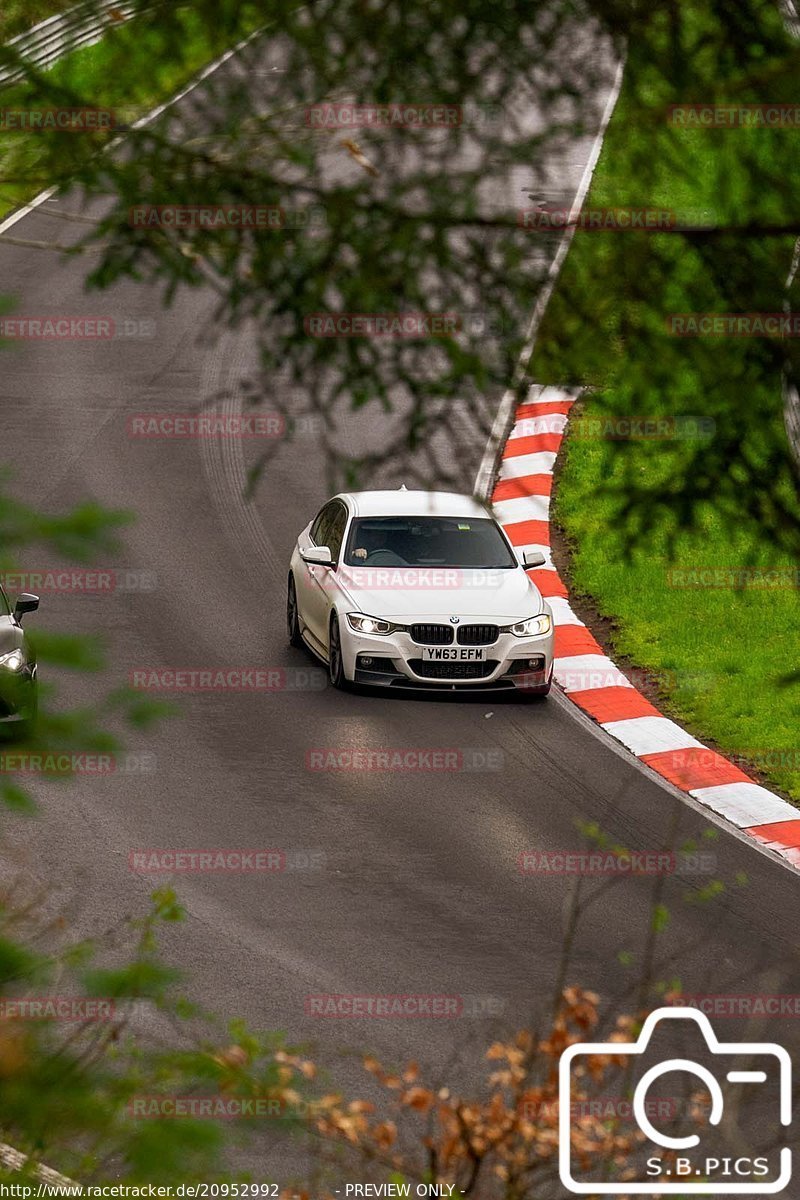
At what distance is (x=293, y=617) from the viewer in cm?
1694

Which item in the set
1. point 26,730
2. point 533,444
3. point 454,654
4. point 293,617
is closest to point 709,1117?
point 26,730

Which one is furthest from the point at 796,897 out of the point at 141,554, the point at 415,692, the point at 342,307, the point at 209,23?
the point at 141,554

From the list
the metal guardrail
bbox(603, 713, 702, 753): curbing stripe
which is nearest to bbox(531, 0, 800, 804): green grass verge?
the metal guardrail

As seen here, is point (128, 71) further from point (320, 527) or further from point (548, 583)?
point (548, 583)

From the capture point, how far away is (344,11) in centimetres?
557

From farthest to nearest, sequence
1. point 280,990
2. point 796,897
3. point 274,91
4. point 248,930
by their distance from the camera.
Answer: point 796,897
point 248,930
point 280,990
point 274,91

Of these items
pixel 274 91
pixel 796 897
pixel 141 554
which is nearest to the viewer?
pixel 274 91

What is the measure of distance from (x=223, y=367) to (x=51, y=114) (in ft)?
71.0

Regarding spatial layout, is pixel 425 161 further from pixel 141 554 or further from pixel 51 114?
pixel 141 554

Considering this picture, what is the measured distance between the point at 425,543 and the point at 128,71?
1090 cm

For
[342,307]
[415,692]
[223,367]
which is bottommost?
[223,367]

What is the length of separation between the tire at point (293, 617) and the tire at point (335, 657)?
3.46 ft

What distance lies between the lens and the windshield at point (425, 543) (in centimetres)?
1605

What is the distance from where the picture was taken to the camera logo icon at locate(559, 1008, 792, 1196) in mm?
4902
